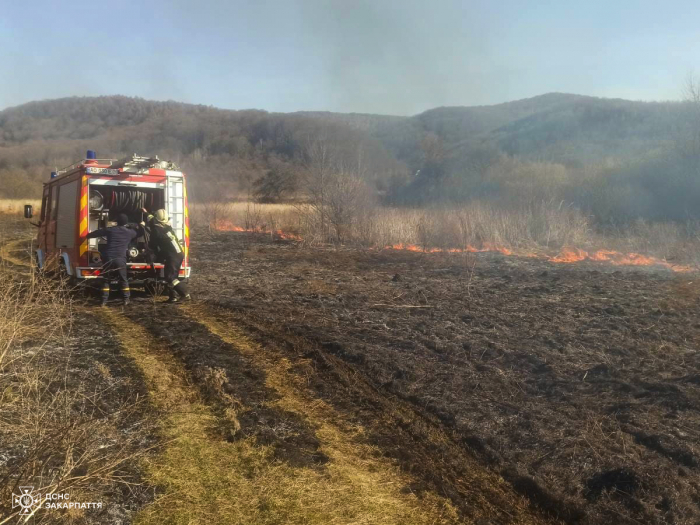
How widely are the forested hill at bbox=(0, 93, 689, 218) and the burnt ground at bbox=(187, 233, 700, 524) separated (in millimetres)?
14287

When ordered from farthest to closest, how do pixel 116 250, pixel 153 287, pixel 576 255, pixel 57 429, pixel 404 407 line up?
pixel 576 255, pixel 153 287, pixel 116 250, pixel 404 407, pixel 57 429

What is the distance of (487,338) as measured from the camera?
754 cm

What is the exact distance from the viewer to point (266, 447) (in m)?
4.24

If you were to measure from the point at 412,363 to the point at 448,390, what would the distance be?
2.89ft

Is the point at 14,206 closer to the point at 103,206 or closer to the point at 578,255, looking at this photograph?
the point at 103,206

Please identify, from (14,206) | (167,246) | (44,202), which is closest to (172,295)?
(167,246)

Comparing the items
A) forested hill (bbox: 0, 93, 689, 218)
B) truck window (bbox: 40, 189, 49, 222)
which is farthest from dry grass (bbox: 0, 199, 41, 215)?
truck window (bbox: 40, 189, 49, 222)

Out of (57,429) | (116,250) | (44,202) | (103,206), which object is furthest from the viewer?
(44,202)

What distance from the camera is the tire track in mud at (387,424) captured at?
12.1ft

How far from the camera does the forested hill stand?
4334 cm

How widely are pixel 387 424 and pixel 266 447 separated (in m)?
1.13

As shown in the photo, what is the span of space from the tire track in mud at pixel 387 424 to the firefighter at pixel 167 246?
2831mm

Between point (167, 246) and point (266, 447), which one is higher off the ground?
point (167, 246)

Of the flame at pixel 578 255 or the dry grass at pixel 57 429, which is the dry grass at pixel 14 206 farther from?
the dry grass at pixel 57 429
